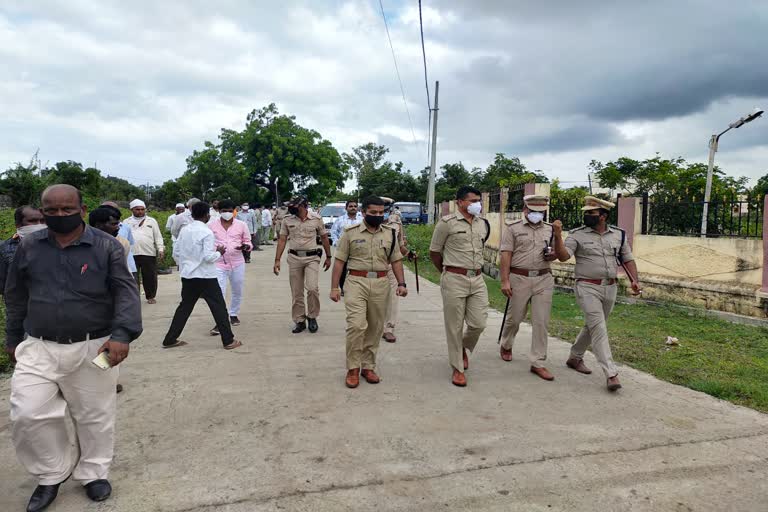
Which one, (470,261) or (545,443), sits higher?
(470,261)

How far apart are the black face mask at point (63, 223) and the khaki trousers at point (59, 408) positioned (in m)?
0.59

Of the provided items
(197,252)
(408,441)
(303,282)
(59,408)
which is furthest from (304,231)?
(59,408)

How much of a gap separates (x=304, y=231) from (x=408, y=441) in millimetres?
3721

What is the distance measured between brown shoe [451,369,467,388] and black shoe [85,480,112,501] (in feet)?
9.28

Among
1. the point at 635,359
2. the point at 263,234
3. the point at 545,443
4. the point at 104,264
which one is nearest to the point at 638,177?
the point at 263,234

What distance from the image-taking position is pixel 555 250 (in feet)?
16.8

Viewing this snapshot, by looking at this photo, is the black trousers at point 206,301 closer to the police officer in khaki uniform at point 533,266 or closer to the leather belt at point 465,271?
the leather belt at point 465,271

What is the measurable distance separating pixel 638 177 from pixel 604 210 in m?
23.4

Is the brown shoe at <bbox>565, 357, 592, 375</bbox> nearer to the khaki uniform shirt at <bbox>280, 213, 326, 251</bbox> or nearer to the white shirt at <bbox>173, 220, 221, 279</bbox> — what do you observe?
the khaki uniform shirt at <bbox>280, 213, 326, 251</bbox>

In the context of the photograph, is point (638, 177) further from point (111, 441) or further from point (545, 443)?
point (111, 441)

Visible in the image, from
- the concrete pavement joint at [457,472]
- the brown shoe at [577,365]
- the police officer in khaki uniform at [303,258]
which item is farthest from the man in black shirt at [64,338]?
the brown shoe at [577,365]

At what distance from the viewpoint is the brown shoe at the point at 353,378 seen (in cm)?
467

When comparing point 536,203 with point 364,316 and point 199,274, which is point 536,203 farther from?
point 199,274

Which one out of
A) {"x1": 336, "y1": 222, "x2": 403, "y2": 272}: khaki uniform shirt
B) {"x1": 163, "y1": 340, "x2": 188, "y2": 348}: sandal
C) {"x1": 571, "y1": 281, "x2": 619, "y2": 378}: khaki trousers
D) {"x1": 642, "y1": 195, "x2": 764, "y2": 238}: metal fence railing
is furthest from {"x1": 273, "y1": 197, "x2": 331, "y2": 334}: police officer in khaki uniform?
{"x1": 642, "y1": 195, "x2": 764, "y2": 238}: metal fence railing
